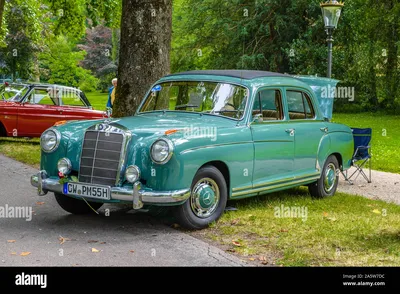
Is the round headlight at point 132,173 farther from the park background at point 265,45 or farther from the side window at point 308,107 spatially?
the park background at point 265,45

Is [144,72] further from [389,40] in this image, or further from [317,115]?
[389,40]

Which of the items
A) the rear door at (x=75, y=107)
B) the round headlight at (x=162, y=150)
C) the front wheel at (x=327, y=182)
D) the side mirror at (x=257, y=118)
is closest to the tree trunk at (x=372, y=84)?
the rear door at (x=75, y=107)

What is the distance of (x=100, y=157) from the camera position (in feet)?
25.3

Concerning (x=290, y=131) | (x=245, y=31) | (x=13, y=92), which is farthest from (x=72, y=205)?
(x=245, y=31)

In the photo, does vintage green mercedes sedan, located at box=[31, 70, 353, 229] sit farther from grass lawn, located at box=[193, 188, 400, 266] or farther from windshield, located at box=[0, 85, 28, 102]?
windshield, located at box=[0, 85, 28, 102]

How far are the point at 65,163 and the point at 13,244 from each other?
4.21ft

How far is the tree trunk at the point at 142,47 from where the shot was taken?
11914 mm

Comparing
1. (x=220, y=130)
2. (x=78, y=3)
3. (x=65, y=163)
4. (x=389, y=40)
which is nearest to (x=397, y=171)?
(x=220, y=130)

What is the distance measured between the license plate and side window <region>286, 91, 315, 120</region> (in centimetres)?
336

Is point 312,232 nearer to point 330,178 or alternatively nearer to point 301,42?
point 330,178

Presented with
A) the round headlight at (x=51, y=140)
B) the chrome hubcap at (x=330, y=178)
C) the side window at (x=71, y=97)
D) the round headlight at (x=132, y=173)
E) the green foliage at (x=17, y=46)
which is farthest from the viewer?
the green foliage at (x=17, y=46)

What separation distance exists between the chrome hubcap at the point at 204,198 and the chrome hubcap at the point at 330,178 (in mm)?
2829

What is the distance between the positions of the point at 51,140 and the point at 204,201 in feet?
6.76

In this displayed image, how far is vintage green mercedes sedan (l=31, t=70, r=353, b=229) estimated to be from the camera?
24.3 feet
